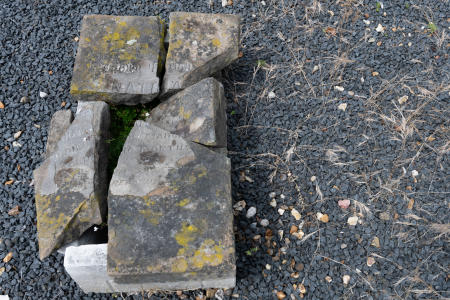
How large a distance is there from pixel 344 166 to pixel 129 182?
1629 millimetres

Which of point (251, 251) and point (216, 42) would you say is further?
point (216, 42)

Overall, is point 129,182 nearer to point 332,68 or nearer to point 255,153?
point 255,153

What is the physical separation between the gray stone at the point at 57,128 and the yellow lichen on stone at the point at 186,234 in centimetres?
119

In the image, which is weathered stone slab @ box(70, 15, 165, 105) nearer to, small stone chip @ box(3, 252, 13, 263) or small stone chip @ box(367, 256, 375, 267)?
small stone chip @ box(3, 252, 13, 263)

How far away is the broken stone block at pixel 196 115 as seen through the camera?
2842 mm

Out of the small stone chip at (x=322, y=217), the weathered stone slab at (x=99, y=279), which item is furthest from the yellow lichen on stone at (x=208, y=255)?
the small stone chip at (x=322, y=217)

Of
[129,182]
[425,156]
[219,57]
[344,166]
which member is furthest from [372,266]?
[219,57]

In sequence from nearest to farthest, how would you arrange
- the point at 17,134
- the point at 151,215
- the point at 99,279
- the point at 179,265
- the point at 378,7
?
the point at 179,265 → the point at 151,215 → the point at 99,279 → the point at 17,134 → the point at 378,7

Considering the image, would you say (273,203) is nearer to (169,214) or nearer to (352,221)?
(352,221)

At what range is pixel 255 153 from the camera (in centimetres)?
326

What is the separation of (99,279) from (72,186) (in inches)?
23.6

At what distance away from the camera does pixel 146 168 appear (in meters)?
2.57

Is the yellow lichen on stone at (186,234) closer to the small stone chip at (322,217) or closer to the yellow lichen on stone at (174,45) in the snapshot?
the small stone chip at (322,217)

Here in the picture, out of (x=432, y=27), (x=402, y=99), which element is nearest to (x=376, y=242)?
(x=402, y=99)
